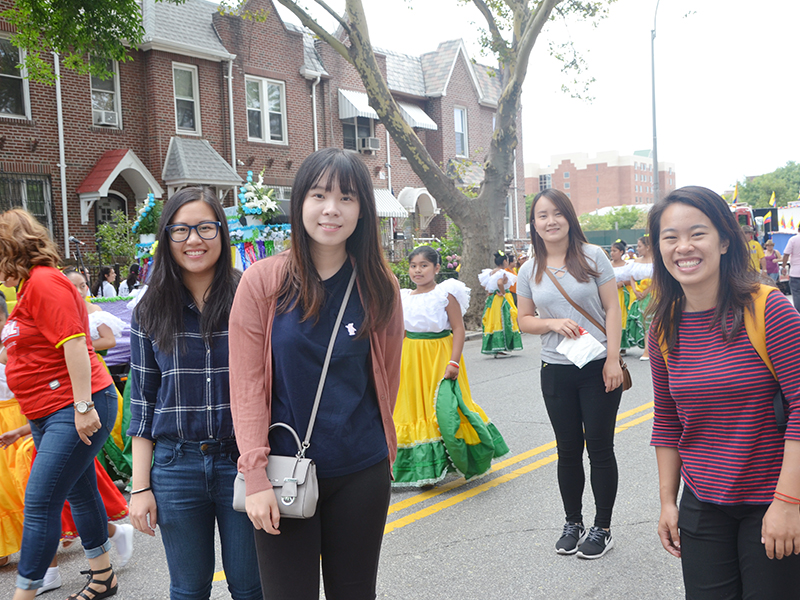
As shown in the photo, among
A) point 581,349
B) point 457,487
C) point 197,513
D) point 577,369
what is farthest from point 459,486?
point 197,513

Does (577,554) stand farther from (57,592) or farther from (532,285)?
(57,592)

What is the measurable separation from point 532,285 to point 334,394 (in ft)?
8.18

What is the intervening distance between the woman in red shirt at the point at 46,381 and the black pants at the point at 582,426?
2.42m

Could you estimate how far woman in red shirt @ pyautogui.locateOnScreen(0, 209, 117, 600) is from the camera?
10.9ft

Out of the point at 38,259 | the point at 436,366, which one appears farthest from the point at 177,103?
the point at 38,259

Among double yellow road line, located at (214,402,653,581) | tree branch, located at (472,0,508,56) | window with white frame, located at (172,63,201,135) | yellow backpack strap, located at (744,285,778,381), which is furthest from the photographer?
window with white frame, located at (172,63,201,135)

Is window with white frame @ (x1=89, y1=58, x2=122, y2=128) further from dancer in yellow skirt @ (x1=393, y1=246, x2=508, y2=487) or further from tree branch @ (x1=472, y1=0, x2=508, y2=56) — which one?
dancer in yellow skirt @ (x1=393, y1=246, x2=508, y2=487)

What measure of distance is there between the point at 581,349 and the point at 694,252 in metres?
1.72

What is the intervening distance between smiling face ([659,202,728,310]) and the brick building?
11536 cm

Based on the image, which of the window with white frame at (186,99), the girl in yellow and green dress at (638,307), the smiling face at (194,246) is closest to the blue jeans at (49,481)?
the smiling face at (194,246)

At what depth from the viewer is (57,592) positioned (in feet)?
13.1

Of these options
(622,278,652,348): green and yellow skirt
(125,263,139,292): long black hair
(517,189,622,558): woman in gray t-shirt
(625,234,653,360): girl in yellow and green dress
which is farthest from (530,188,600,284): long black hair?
(125,263,139,292): long black hair

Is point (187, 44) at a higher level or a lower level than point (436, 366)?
higher

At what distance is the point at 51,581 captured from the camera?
399cm
